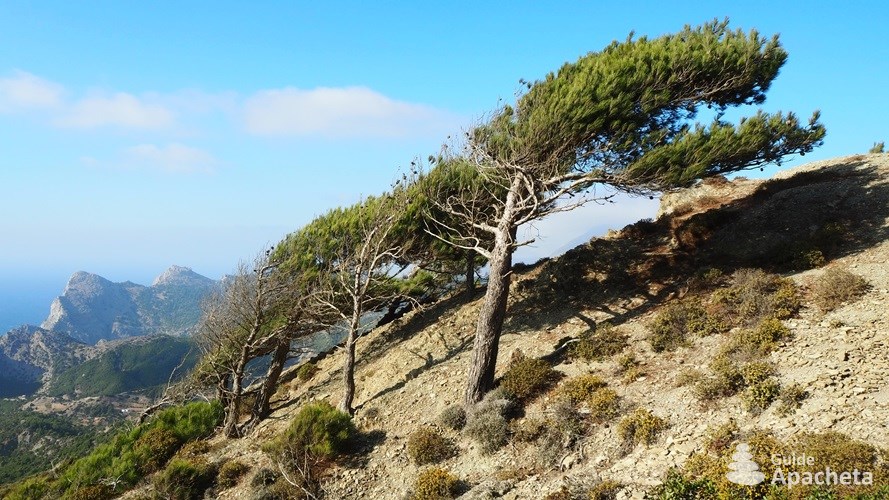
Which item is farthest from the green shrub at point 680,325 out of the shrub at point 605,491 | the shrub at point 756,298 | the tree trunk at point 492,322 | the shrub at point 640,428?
the shrub at point 605,491

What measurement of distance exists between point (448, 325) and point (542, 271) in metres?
5.84

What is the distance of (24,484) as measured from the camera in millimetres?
16672

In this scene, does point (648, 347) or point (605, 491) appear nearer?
point (605, 491)

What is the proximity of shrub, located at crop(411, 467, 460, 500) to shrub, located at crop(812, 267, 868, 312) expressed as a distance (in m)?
11.7

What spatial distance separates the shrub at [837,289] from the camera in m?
13.4

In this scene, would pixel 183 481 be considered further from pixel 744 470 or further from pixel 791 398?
pixel 791 398

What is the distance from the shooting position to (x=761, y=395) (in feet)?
34.6

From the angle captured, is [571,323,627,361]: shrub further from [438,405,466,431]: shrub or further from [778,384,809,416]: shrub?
[778,384,809,416]: shrub

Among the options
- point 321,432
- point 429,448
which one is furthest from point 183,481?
point 429,448

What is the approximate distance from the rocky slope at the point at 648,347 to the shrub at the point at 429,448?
286mm

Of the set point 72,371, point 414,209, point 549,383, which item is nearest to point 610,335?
point 549,383

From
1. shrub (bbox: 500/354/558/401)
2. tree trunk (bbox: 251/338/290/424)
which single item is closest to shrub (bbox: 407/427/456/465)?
shrub (bbox: 500/354/558/401)

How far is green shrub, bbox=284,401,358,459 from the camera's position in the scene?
560 inches

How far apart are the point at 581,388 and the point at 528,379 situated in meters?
1.83
